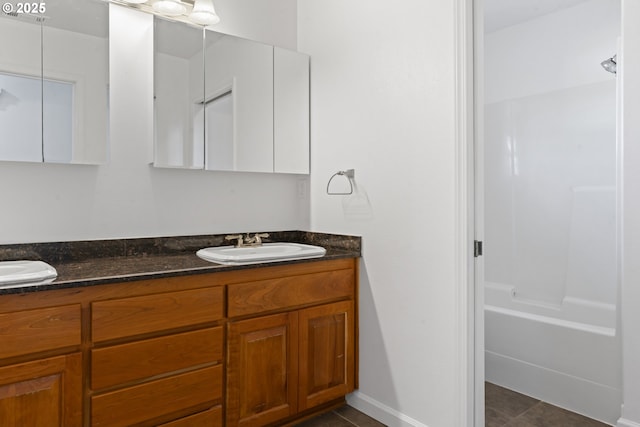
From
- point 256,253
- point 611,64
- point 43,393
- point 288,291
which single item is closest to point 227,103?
point 256,253

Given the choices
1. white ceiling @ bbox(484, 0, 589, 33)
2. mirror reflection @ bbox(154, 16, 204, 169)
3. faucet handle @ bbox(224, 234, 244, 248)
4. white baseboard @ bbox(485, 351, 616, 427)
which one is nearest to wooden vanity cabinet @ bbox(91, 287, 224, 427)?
faucet handle @ bbox(224, 234, 244, 248)

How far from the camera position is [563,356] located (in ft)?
7.66

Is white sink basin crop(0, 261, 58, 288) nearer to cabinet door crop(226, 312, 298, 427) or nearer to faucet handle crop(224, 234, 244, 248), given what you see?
cabinet door crop(226, 312, 298, 427)

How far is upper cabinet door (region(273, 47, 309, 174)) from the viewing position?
2.46 meters

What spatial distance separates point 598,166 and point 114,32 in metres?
3.03

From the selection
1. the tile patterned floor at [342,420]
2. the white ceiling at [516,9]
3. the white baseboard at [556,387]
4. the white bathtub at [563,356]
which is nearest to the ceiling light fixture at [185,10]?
the white ceiling at [516,9]

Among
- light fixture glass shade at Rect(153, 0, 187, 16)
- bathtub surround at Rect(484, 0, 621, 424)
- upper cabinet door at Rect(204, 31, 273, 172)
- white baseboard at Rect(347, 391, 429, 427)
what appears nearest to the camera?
white baseboard at Rect(347, 391, 429, 427)

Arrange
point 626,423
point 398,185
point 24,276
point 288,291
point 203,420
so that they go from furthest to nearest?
point 398,185
point 288,291
point 626,423
point 203,420
point 24,276

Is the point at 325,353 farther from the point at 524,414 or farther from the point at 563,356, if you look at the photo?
the point at 563,356

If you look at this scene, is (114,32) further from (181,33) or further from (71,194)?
(71,194)

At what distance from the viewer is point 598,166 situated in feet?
8.96

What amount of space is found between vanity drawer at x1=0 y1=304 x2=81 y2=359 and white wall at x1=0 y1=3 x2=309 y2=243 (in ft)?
2.01

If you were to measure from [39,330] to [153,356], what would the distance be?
0.39 metres

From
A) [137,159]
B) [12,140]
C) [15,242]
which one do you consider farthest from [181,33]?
[15,242]
